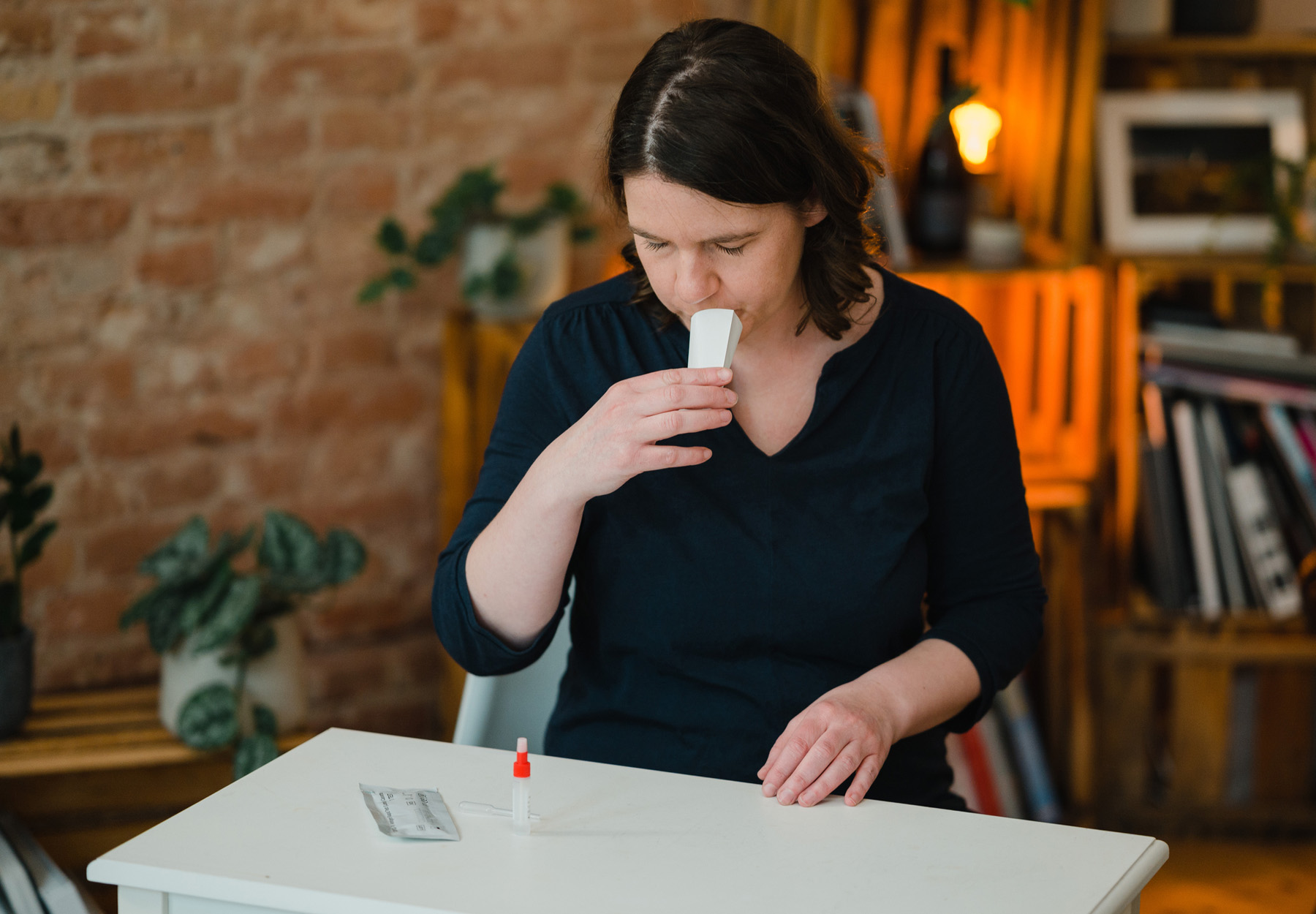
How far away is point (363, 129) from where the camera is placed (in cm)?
245

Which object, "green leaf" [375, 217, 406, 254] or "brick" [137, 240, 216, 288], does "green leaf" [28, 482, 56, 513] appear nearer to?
"brick" [137, 240, 216, 288]

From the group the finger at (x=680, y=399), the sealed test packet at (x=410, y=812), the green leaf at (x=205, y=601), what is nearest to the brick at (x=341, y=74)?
the green leaf at (x=205, y=601)

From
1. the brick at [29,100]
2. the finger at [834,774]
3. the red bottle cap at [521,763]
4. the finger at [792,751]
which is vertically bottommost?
the finger at [834,774]

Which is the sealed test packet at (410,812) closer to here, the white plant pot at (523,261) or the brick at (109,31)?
the white plant pot at (523,261)

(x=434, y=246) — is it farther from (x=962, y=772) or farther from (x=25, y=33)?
(x=962, y=772)

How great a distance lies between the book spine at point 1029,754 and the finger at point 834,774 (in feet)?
4.74

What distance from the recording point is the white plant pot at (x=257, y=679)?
1.96 meters

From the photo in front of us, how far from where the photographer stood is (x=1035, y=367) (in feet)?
8.59

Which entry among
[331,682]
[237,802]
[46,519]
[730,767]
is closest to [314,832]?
[237,802]

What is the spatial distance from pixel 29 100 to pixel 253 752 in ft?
3.77

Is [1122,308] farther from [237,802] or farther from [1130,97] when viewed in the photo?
[237,802]

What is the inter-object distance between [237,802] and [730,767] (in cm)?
50

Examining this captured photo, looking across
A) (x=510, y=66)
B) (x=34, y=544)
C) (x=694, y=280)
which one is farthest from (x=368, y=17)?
(x=694, y=280)

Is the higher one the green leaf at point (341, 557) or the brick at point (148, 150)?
the brick at point (148, 150)
